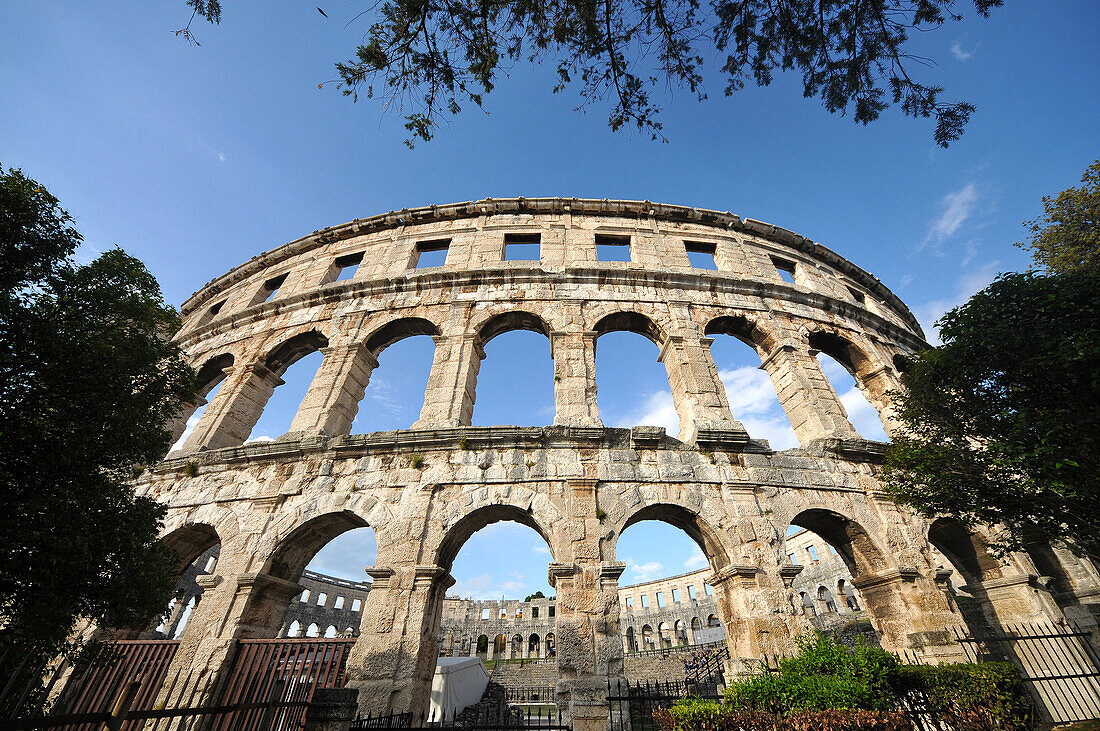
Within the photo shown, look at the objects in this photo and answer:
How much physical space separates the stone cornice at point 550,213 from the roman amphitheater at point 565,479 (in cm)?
186

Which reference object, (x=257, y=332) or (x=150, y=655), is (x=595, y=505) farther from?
(x=257, y=332)

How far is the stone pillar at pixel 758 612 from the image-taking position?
659cm

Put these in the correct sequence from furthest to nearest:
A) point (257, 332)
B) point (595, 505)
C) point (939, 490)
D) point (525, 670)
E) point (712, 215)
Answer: point (525, 670) < point (712, 215) < point (257, 332) < point (595, 505) < point (939, 490)

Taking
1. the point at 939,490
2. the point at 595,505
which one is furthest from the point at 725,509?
the point at 939,490

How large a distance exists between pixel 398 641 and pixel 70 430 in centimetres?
494

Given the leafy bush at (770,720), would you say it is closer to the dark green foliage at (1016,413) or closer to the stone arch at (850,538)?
the stone arch at (850,538)

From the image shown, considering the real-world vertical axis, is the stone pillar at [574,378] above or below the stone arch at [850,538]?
above

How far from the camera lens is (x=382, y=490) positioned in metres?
7.93

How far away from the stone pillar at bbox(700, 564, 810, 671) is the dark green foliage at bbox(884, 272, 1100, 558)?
2.84 meters

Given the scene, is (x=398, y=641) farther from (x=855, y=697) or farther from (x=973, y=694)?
(x=973, y=694)

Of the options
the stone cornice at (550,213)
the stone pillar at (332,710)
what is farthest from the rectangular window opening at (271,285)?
the stone pillar at (332,710)

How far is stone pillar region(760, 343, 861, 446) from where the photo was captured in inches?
369

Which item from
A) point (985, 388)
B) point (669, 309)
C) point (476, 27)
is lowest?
point (985, 388)

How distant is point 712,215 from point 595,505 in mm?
11430
